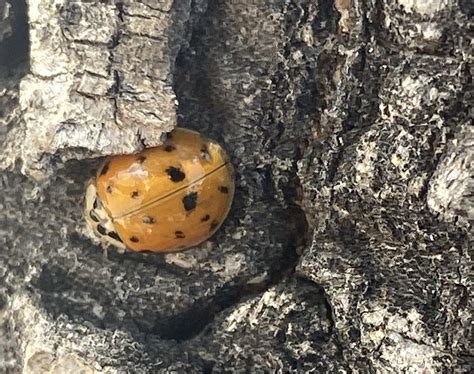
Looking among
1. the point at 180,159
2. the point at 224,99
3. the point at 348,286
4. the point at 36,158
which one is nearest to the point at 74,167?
the point at 36,158

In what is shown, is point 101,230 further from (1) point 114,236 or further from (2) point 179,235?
(2) point 179,235

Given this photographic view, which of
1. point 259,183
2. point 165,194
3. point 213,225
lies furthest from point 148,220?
point 259,183

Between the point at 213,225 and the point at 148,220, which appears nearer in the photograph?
the point at 213,225

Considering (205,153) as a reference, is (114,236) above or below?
below

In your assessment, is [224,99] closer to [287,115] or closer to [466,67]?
[287,115]

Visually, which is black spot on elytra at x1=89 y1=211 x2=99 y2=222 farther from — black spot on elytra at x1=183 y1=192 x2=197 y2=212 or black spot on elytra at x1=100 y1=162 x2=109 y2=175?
black spot on elytra at x1=183 y1=192 x2=197 y2=212

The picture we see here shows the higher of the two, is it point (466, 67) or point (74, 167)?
point (466, 67)
